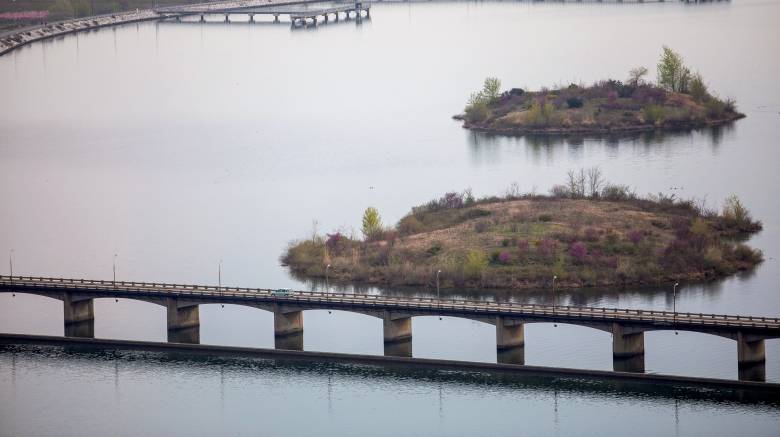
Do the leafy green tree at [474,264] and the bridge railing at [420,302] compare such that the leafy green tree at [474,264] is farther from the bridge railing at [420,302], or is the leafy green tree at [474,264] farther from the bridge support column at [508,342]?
the bridge support column at [508,342]

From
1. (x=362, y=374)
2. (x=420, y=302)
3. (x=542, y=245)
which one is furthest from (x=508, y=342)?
(x=542, y=245)

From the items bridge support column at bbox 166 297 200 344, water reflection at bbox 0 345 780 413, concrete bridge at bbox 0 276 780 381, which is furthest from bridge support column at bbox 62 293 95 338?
bridge support column at bbox 166 297 200 344

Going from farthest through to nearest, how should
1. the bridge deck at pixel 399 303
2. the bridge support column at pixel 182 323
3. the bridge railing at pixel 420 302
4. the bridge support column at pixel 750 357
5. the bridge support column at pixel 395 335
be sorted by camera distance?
the bridge support column at pixel 182 323
the bridge support column at pixel 395 335
the bridge railing at pixel 420 302
the bridge deck at pixel 399 303
the bridge support column at pixel 750 357

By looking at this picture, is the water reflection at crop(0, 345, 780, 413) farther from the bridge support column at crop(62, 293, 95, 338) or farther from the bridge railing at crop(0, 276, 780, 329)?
the bridge railing at crop(0, 276, 780, 329)

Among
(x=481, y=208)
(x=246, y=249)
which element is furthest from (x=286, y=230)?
(x=481, y=208)

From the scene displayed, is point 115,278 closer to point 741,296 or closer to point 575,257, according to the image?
point 575,257

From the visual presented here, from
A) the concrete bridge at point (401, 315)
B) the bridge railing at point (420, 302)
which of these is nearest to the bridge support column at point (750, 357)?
the concrete bridge at point (401, 315)

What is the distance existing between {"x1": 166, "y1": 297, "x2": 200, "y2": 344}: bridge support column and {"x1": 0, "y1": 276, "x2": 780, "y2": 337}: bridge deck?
31.0 inches

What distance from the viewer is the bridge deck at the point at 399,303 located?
13150 cm

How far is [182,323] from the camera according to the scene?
476ft

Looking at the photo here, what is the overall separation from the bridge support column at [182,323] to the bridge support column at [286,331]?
6294mm

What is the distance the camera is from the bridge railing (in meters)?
132

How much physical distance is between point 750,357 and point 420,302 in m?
23.6

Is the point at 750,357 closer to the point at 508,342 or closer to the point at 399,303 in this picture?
the point at 508,342
